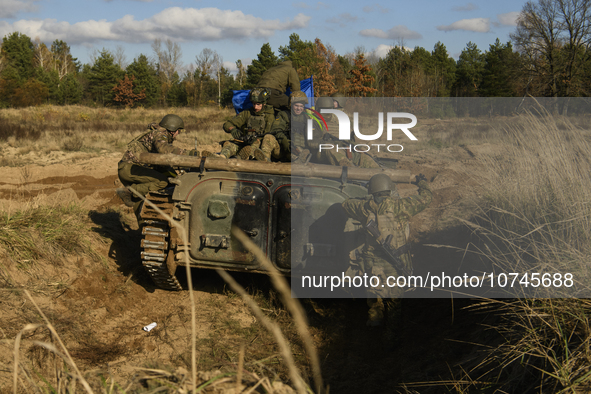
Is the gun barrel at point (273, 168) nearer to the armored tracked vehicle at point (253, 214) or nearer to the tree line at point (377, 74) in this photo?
the armored tracked vehicle at point (253, 214)

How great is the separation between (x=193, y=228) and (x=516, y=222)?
3445 mm

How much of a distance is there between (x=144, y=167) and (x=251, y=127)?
168cm

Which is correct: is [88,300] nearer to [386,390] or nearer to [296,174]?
[296,174]

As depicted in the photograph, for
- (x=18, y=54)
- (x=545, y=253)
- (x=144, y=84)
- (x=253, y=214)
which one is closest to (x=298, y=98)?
(x=253, y=214)

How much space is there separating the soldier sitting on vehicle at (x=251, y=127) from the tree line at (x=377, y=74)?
10.9 m

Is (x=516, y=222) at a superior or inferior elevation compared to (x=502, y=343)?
superior

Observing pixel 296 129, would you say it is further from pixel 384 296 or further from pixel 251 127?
pixel 384 296

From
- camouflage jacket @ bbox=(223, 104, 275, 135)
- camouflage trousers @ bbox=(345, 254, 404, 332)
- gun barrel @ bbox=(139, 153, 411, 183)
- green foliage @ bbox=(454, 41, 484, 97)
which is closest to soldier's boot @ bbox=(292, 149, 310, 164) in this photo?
camouflage jacket @ bbox=(223, 104, 275, 135)

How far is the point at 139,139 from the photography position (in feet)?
20.5

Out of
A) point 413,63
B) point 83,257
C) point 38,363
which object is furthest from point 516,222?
point 413,63

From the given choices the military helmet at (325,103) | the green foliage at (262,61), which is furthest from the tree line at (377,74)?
the military helmet at (325,103)

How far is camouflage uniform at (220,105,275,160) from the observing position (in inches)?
261

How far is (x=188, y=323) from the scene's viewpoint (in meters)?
5.27

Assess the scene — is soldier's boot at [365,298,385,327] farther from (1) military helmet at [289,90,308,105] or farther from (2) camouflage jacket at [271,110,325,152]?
(1) military helmet at [289,90,308,105]
